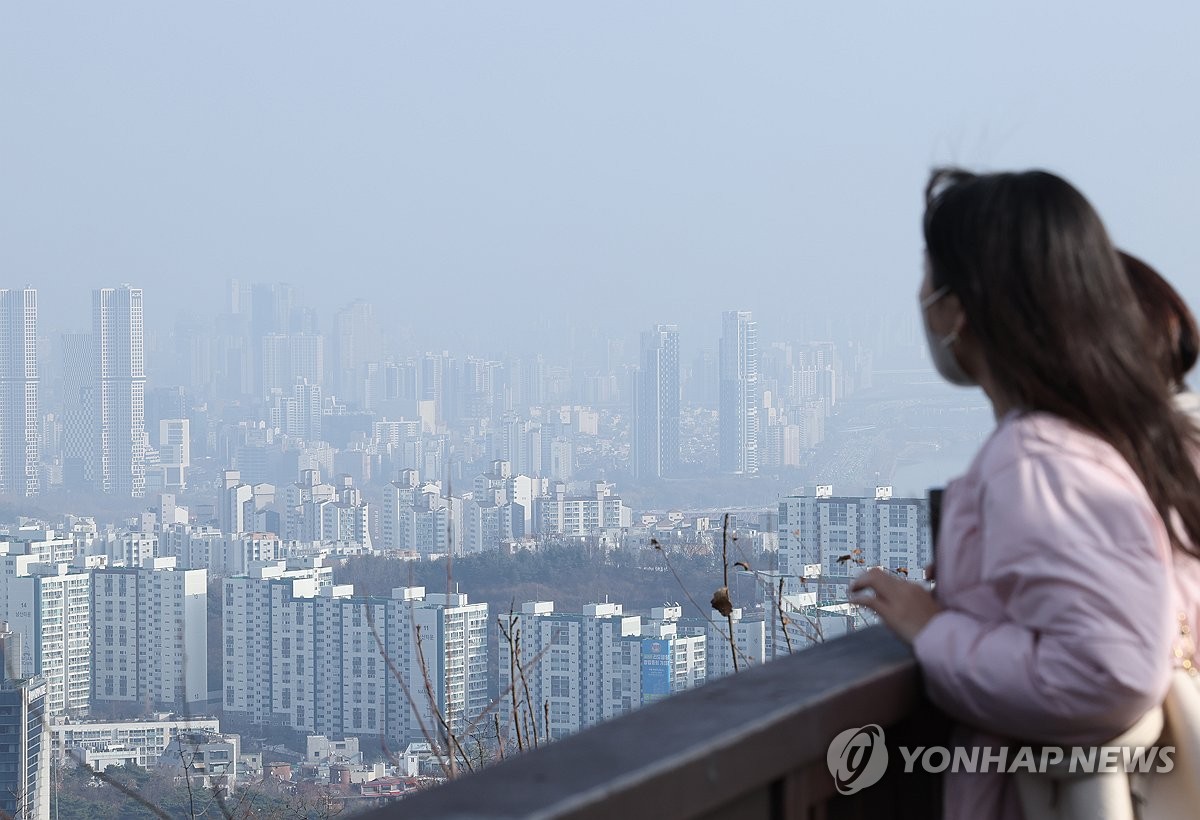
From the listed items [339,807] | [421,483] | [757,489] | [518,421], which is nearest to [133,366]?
[518,421]

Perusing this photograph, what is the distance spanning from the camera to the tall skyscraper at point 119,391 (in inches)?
2208

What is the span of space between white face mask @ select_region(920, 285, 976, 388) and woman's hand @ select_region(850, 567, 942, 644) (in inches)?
5.6

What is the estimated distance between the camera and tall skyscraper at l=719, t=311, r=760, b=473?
1597 inches

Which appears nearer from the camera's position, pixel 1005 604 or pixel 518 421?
pixel 1005 604

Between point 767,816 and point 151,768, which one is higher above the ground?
point 767,816

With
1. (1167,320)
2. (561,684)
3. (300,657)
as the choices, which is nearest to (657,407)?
(300,657)

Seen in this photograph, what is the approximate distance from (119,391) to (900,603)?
206ft

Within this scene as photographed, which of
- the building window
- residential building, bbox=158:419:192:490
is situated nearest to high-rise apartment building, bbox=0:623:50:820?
the building window

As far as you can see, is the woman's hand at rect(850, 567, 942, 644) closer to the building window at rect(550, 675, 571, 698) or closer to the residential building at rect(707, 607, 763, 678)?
the residential building at rect(707, 607, 763, 678)

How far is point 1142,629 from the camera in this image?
2.42 feet

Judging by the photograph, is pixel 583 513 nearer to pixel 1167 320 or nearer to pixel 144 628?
pixel 144 628

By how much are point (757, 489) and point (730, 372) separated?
970 cm

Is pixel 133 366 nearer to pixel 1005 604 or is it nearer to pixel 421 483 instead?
pixel 421 483

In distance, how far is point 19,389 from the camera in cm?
5722
